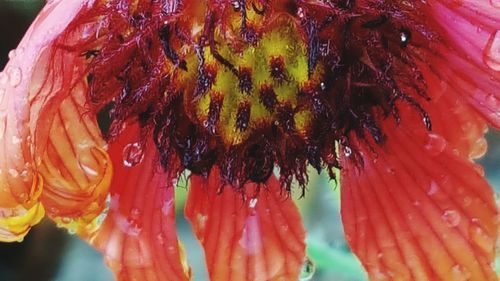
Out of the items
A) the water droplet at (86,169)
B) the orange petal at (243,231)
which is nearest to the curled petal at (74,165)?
the water droplet at (86,169)

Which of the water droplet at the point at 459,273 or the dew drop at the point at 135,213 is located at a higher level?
the dew drop at the point at 135,213

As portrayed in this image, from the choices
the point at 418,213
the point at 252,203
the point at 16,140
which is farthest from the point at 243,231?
the point at 16,140

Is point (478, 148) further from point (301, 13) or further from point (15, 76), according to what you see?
point (15, 76)

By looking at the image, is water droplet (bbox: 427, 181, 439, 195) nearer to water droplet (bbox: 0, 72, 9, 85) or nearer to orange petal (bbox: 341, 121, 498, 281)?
orange petal (bbox: 341, 121, 498, 281)

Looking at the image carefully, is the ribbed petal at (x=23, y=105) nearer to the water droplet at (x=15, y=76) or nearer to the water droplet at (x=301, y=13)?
the water droplet at (x=15, y=76)

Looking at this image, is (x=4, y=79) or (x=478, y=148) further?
(x=478, y=148)

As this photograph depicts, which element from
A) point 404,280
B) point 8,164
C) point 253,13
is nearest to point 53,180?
point 8,164

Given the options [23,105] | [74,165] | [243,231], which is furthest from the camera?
[243,231]
